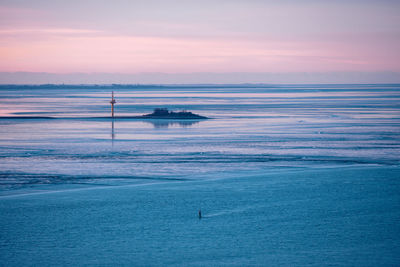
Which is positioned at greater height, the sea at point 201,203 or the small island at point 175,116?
the small island at point 175,116

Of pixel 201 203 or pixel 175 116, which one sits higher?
pixel 175 116

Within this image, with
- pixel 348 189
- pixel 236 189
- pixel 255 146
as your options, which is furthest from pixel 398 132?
pixel 236 189

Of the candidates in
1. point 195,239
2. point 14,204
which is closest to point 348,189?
point 195,239

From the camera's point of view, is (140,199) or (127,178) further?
(127,178)

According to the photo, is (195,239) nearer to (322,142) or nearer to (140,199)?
(140,199)

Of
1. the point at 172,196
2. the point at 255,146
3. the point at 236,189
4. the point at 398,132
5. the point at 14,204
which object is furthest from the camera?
the point at 398,132

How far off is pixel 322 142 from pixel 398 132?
6.74 metres

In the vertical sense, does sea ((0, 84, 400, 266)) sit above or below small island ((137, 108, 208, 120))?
below

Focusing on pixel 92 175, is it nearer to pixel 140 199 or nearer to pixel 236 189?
pixel 140 199

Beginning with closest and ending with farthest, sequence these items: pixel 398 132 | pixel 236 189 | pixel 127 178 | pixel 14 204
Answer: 1. pixel 14 204
2. pixel 236 189
3. pixel 127 178
4. pixel 398 132

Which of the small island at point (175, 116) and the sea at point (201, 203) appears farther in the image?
the small island at point (175, 116)

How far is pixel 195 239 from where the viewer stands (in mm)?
9531

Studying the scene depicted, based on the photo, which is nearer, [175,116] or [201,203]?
[201,203]

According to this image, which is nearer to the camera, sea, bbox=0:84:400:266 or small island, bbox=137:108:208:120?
sea, bbox=0:84:400:266
